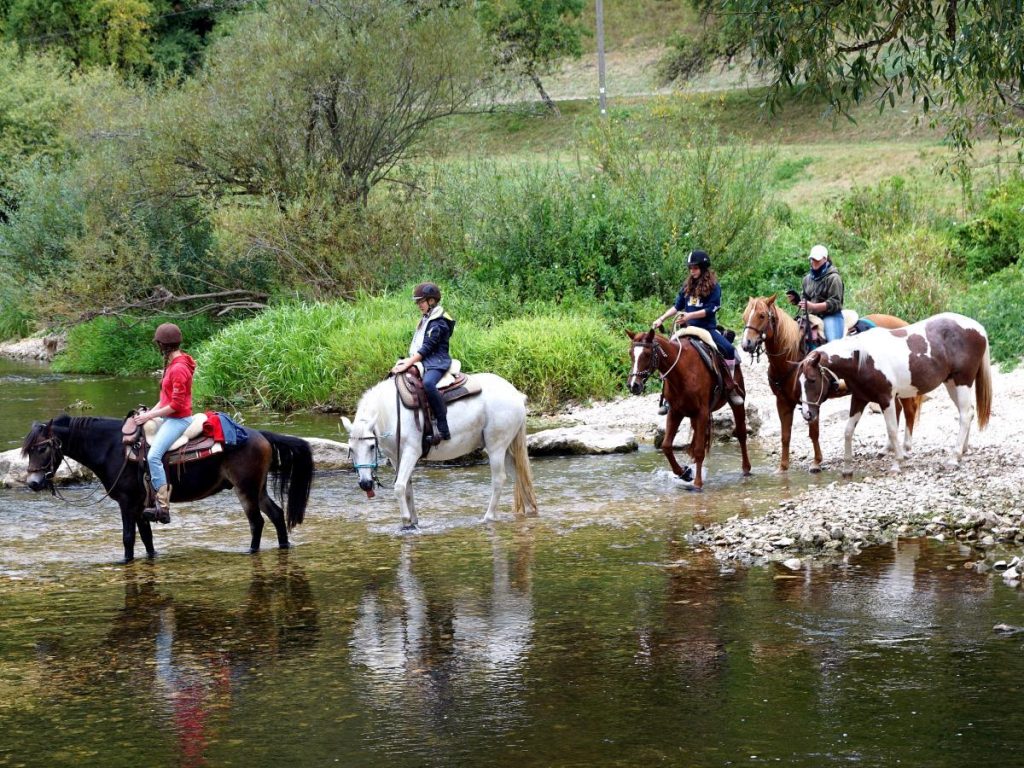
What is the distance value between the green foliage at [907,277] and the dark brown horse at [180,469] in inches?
566

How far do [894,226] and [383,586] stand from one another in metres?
23.5

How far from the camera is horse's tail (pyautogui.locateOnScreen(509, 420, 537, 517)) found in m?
13.4

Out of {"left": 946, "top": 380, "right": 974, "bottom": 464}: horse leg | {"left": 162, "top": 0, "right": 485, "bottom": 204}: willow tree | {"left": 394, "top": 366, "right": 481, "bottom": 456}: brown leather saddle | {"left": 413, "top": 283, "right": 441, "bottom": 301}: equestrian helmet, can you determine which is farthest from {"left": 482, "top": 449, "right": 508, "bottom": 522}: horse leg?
{"left": 162, "top": 0, "right": 485, "bottom": 204}: willow tree

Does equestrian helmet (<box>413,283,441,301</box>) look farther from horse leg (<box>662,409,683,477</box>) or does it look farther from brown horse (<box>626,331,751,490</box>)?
horse leg (<box>662,409,683,477</box>)

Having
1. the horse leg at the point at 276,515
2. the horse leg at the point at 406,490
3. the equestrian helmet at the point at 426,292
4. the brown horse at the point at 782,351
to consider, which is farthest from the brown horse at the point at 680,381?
the horse leg at the point at 276,515

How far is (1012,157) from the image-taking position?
119 ft

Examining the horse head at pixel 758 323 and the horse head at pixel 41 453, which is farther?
the horse head at pixel 758 323

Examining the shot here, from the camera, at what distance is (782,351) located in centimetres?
1541

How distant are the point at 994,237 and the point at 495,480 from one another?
1923 centimetres

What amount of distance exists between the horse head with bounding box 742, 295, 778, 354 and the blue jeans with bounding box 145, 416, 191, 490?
6.67 metres

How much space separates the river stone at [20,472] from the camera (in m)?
15.9

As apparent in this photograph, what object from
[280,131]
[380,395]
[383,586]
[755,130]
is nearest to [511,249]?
[280,131]

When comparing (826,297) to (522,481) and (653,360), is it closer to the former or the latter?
(653,360)

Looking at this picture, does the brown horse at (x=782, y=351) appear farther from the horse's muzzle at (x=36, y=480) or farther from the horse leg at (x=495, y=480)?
the horse's muzzle at (x=36, y=480)
